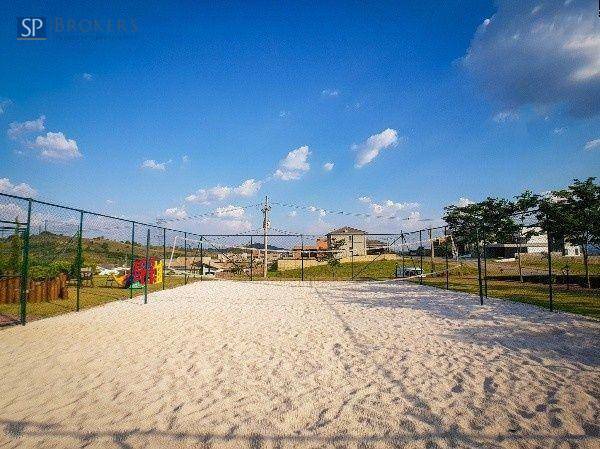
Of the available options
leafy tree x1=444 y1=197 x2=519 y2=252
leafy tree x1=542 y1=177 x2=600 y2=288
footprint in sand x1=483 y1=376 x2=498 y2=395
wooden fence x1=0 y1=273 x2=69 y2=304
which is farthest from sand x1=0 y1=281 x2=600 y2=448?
leafy tree x1=444 y1=197 x2=519 y2=252

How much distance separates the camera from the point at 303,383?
13.6 ft

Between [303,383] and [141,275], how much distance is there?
13.6m

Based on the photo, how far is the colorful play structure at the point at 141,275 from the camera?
49.8ft

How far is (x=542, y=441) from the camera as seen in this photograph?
2863mm

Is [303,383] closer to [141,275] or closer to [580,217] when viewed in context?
[141,275]

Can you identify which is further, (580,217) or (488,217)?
(488,217)

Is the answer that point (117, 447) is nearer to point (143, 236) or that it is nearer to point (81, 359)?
point (81, 359)

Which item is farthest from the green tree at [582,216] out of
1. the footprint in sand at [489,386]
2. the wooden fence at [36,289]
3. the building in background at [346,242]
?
the wooden fence at [36,289]

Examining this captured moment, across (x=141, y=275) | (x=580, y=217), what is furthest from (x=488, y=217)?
(x=141, y=275)

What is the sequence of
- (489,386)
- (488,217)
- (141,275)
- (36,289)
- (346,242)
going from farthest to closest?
(346,242)
(488,217)
(141,275)
(36,289)
(489,386)

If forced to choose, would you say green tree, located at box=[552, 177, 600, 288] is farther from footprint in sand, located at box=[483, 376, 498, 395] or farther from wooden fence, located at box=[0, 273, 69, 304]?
wooden fence, located at box=[0, 273, 69, 304]

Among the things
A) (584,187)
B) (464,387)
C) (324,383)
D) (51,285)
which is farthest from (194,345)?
(584,187)

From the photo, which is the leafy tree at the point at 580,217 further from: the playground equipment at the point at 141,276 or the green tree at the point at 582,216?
the playground equipment at the point at 141,276

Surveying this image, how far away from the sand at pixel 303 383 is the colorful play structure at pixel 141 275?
Result: 295 inches
